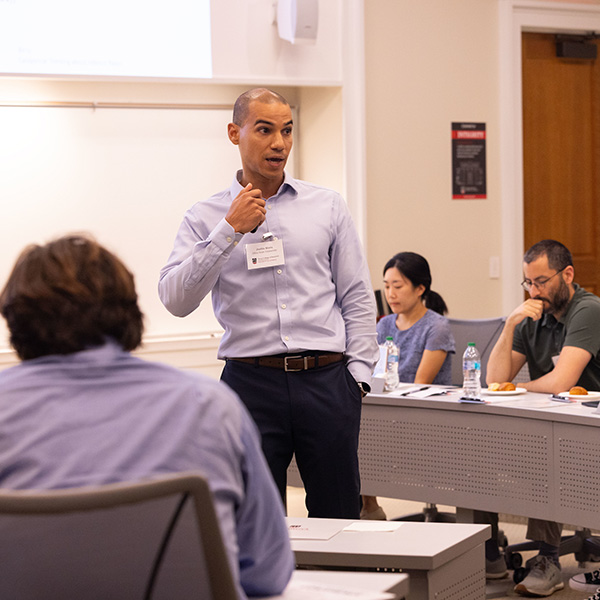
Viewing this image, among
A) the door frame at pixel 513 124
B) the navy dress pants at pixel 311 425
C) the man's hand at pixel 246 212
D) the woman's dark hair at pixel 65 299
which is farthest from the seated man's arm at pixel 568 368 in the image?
the woman's dark hair at pixel 65 299

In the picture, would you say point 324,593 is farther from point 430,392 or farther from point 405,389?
point 405,389

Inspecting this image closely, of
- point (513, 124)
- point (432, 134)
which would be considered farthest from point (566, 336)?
point (513, 124)

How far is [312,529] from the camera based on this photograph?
2.07 metres

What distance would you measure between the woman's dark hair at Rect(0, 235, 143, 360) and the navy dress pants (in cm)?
129

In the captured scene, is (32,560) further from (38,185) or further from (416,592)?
(38,185)

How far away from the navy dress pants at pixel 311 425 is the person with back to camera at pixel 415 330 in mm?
1571

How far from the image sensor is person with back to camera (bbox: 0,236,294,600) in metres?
1.11

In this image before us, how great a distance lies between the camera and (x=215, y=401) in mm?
1181

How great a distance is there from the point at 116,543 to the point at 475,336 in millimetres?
3401

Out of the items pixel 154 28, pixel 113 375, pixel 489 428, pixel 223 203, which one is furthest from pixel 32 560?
pixel 154 28

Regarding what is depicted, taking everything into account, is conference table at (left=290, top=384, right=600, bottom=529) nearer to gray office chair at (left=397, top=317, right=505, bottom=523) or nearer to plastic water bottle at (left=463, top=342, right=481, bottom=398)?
plastic water bottle at (left=463, top=342, right=481, bottom=398)

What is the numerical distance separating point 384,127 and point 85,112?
1.70m

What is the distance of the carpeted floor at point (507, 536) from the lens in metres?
3.38

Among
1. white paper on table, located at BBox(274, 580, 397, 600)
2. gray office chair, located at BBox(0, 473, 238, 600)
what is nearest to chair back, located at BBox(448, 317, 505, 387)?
white paper on table, located at BBox(274, 580, 397, 600)
